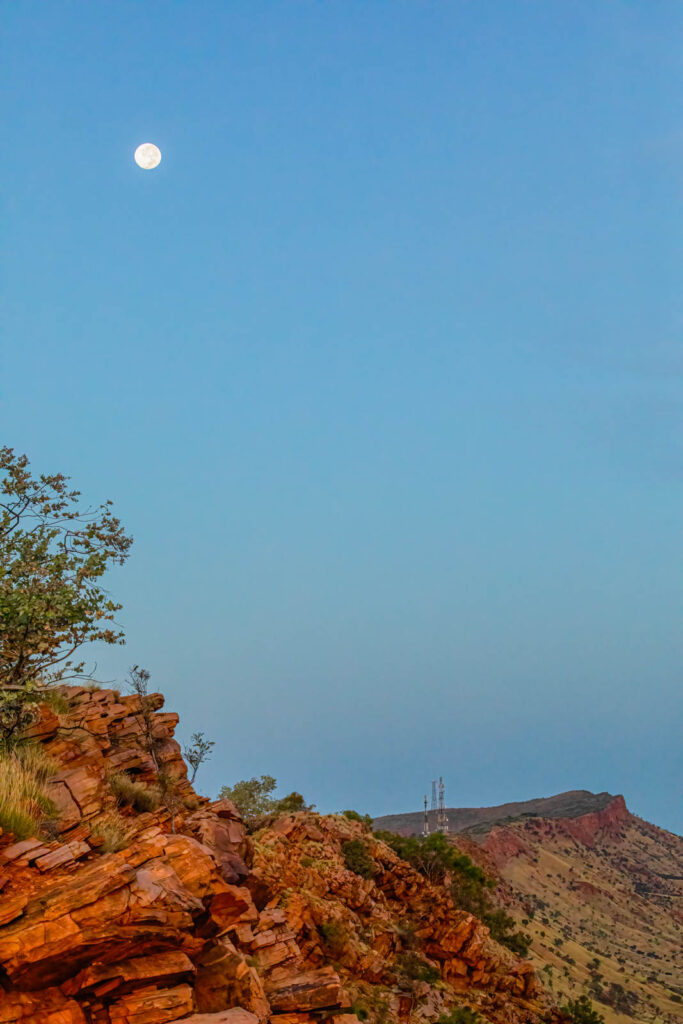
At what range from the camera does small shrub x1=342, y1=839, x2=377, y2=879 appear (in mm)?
32531

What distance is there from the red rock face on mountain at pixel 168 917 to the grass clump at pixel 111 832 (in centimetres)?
4

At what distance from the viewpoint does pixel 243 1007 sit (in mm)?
12477

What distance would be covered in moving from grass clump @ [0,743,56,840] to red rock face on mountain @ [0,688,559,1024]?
0.36m

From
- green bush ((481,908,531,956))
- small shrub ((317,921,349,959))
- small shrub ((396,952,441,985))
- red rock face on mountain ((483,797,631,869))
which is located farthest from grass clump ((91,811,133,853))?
red rock face on mountain ((483,797,631,869))

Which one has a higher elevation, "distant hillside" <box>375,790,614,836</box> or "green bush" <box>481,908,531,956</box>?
"distant hillside" <box>375,790,614,836</box>

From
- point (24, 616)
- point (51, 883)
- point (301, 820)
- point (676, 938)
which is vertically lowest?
point (676, 938)

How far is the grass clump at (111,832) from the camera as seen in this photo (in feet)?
41.2

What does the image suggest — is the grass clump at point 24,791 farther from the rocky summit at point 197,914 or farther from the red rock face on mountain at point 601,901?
the red rock face on mountain at point 601,901

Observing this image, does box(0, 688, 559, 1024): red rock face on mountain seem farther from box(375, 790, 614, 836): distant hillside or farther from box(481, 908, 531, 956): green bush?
box(375, 790, 614, 836): distant hillside

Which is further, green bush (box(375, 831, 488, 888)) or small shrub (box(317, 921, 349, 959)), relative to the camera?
green bush (box(375, 831, 488, 888))

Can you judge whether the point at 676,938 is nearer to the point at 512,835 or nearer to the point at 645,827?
the point at 512,835

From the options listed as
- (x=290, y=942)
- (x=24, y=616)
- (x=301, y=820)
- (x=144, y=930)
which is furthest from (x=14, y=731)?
(x=301, y=820)

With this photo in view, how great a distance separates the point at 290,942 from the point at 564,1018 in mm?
19146

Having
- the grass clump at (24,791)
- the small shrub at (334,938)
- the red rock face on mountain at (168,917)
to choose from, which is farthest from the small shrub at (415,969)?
the grass clump at (24,791)
